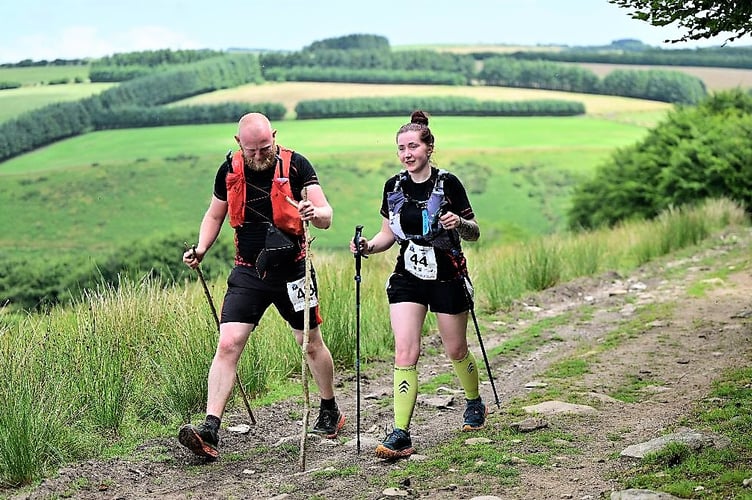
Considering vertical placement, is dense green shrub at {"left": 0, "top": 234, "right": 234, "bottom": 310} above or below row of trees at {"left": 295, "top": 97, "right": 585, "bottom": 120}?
below

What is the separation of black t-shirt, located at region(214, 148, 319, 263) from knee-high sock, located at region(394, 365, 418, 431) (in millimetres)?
1145

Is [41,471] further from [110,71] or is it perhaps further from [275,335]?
[110,71]

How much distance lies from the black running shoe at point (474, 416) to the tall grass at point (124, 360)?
1.27 meters

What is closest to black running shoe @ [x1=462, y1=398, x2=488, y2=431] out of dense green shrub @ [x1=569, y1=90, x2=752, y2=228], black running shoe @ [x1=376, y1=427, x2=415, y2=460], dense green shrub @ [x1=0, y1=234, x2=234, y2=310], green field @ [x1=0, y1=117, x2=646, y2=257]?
black running shoe @ [x1=376, y1=427, x2=415, y2=460]

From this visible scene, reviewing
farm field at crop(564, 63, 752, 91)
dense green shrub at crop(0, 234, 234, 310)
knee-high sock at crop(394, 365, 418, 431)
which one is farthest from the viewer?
farm field at crop(564, 63, 752, 91)

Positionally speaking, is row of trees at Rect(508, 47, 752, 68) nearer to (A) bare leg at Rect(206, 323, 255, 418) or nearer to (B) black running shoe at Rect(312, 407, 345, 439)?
(B) black running shoe at Rect(312, 407, 345, 439)

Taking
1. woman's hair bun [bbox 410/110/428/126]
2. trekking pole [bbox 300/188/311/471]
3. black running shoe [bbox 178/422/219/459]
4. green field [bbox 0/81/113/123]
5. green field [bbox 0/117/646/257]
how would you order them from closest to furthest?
black running shoe [bbox 178/422/219/459], trekking pole [bbox 300/188/311/471], woman's hair bun [bbox 410/110/428/126], green field [bbox 0/81/113/123], green field [bbox 0/117/646/257]

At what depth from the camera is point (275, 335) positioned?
10.8 meters

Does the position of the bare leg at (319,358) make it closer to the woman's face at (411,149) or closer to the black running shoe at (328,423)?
the black running shoe at (328,423)

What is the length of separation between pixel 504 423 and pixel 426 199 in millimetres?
1849

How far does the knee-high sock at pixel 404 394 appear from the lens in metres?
7.40

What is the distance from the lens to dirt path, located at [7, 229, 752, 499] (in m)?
6.84

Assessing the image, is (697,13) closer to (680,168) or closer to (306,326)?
(306,326)

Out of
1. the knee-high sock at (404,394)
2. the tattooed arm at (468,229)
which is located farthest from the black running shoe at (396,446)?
the tattooed arm at (468,229)
